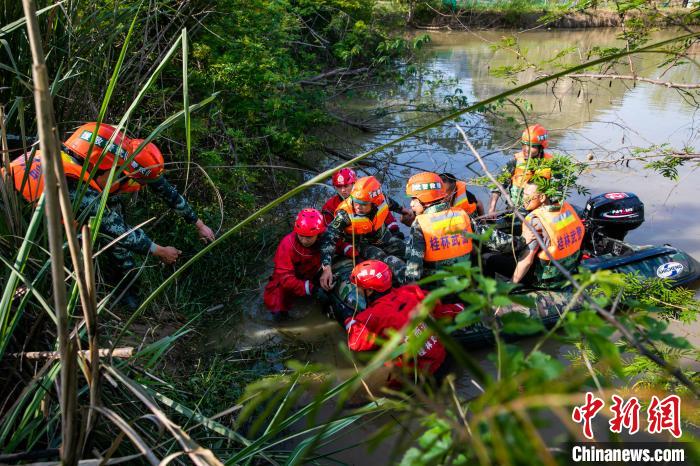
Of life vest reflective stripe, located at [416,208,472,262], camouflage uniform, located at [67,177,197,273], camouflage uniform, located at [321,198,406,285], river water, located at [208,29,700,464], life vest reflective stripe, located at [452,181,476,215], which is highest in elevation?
camouflage uniform, located at [67,177,197,273]

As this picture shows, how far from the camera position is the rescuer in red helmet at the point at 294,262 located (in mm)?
4777

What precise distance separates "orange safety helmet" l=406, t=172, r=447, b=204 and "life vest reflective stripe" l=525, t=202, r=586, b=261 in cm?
82

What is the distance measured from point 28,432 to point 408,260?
3.43m

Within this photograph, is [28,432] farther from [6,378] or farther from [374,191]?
[374,191]

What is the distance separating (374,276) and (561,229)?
1.76 m

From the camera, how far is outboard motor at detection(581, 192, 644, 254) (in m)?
5.47

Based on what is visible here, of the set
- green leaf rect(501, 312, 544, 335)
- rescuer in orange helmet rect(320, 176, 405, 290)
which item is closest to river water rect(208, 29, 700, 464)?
rescuer in orange helmet rect(320, 176, 405, 290)

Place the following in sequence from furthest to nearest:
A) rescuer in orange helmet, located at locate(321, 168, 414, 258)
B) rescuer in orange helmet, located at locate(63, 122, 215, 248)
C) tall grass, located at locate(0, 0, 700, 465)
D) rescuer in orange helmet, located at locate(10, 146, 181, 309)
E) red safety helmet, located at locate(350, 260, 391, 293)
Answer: rescuer in orange helmet, located at locate(321, 168, 414, 258) < red safety helmet, located at locate(350, 260, 391, 293) < rescuer in orange helmet, located at locate(10, 146, 181, 309) < rescuer in orange helmet, located at locate(63, 122, 215, 248) < tall grass, located at locate(0, 0, 700, 465)

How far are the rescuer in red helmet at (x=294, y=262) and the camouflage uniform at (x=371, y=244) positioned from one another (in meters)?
0.16

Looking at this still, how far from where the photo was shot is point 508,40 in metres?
3.46

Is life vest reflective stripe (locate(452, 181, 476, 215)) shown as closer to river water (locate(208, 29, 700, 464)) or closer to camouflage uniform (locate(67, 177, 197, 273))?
river water (locate(208, 29, 700, 464))

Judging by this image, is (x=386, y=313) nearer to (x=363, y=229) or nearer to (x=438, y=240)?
(x=438, y=240)

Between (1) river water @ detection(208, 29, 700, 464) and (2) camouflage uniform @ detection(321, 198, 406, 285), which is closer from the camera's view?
(1) river water @ detection(208, 29, 700, 464)

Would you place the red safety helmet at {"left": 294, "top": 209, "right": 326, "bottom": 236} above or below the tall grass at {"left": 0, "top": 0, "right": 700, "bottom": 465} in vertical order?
below
